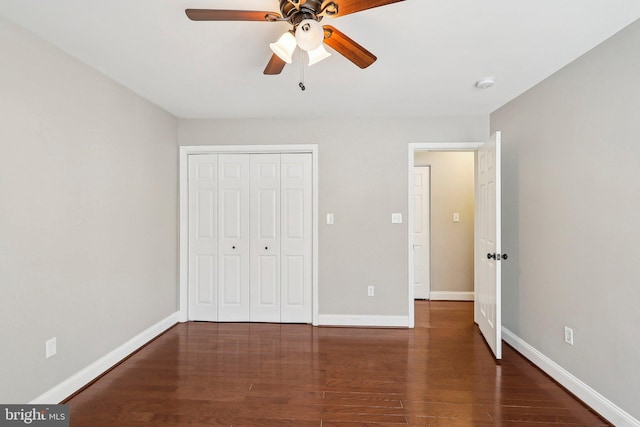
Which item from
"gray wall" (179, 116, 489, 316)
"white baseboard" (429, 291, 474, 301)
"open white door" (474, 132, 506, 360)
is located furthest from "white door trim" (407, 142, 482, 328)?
"white baseboard" (429, 291, 474, 301)

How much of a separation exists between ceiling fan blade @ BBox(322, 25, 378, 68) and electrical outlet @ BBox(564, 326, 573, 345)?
2.40 metres

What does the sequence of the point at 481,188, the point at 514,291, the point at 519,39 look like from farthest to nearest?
the point at 481,188 → the point at 514,291 → the point at 519,39

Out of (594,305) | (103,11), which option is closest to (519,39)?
(594,305)

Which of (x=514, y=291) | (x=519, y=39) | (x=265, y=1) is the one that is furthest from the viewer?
(x=514, y=291)

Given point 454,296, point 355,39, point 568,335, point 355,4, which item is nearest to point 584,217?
point 568,335

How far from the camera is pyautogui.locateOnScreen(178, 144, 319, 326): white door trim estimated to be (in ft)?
12.4

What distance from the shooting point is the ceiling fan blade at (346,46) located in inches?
65.1

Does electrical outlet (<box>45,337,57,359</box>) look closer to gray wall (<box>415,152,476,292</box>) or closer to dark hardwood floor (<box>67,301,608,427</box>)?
dark hardwood floor (<box>67,301,608,427</box>)

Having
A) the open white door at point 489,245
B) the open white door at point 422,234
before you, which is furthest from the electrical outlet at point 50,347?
the open white door at point 422,234

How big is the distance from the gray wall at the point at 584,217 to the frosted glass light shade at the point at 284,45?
6.61 feet

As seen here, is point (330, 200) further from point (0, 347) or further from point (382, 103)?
point (0, 347)

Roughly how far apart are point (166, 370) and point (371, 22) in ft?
9.80

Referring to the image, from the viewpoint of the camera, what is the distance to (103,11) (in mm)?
1803

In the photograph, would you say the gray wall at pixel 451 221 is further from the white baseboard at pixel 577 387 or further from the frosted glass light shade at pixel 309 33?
the frosted glass light shade at pixel 309 33
